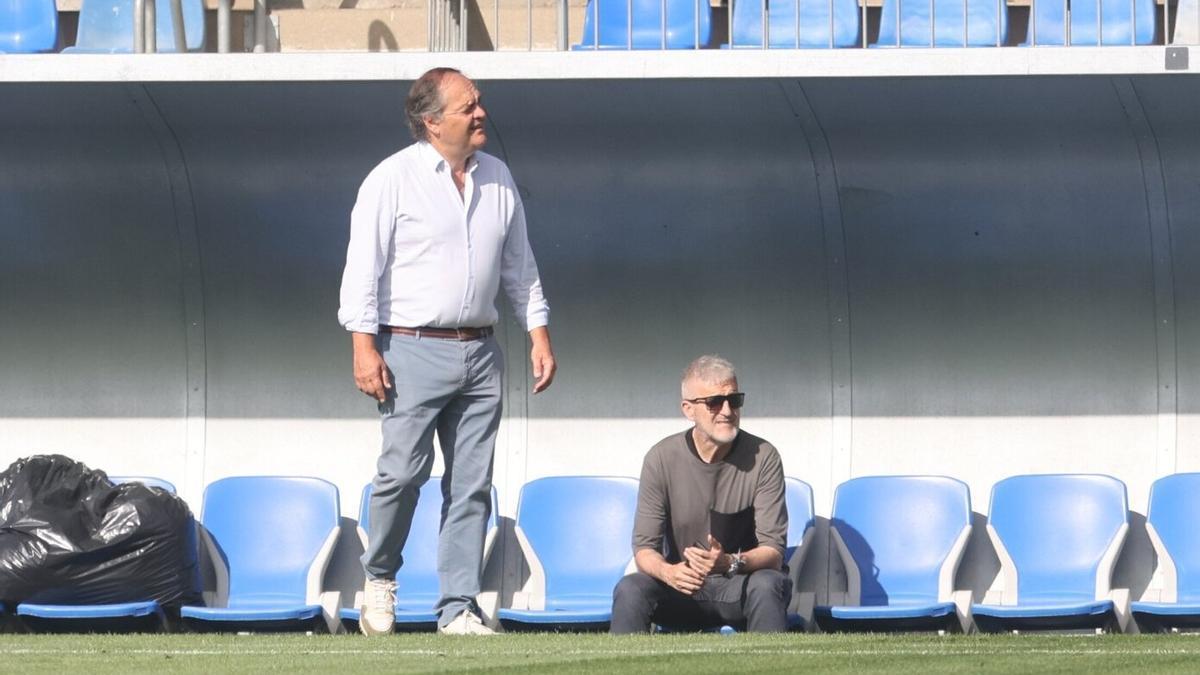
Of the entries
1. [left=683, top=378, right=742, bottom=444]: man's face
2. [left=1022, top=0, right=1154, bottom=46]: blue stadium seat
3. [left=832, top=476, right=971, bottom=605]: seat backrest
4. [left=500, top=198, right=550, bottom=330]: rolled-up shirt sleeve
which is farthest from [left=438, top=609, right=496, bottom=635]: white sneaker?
[left=1022, top=0, right=1154, bottom=46]: blue stadium seat

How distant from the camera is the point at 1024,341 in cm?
841

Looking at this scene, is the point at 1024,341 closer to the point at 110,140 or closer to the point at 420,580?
the point at 420,580

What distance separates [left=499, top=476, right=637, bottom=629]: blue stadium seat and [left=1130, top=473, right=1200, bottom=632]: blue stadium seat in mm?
2258

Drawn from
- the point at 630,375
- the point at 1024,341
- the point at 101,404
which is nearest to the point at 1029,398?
the point at 1024,341

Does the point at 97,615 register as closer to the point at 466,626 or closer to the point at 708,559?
the point at 466,626

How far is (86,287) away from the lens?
28.6 feet

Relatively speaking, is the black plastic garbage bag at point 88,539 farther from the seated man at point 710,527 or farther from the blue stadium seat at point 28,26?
the blue stadium seat at point 28,26

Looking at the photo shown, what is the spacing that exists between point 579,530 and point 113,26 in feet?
12.8

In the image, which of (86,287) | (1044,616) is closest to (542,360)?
(1044,616)

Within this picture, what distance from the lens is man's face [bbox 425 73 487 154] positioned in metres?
5.75

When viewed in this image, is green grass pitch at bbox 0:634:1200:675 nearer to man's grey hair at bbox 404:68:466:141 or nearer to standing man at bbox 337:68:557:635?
standing man at bbox 337:68:557:635

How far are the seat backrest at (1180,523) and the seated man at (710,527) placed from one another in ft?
6.82

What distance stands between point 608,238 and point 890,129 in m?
1.37

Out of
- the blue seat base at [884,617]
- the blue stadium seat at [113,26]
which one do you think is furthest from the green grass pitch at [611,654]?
the blue stadium seat at [113,26]
